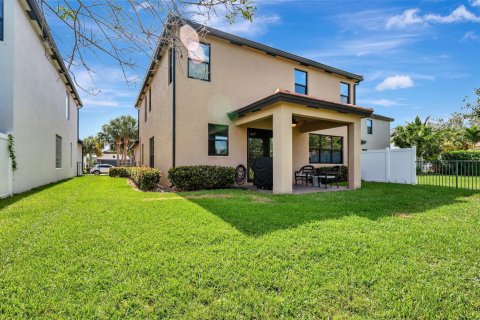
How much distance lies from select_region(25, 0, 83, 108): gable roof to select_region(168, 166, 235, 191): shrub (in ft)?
15.9

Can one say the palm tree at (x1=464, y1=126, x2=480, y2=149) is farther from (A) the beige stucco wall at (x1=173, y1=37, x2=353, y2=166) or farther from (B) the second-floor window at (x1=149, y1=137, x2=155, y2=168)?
(B) the second-floor window at (x1=149, y1=137, x2=155, y2=168)

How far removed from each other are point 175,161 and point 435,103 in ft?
114

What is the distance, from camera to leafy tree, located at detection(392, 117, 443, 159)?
25.2 metres

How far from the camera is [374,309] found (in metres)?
2.38

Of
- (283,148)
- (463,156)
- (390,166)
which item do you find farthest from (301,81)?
(463,156)

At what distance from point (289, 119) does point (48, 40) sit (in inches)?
270

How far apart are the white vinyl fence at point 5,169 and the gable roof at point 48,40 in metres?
A: 2.86

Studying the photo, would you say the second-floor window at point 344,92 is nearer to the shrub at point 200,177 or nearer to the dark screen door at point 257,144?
the dark screen door at point 257,144

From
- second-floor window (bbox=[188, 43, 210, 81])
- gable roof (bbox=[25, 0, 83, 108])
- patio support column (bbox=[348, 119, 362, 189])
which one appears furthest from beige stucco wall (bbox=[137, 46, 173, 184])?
patio support column (bbox=[348, 119, 362, 189])

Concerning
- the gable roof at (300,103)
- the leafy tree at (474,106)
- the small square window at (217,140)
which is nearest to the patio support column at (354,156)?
the gable roof at (300,103)

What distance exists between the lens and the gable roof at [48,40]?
3.99 meters

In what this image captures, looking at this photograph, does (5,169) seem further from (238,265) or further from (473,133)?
(473,133)

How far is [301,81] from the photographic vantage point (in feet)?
47.1

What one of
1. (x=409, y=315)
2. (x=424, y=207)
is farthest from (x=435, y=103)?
(x=409, y=315)
